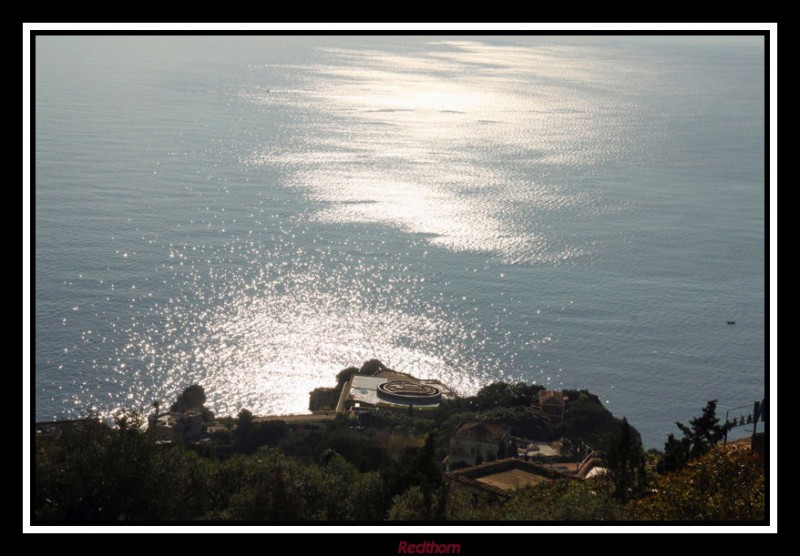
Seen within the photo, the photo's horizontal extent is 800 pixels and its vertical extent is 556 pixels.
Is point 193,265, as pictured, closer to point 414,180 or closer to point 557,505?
point 414,180

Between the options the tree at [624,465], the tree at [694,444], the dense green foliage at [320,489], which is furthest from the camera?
the tree at [694,444]

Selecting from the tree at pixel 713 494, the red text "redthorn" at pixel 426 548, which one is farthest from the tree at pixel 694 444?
the red text "redthorn" at pixel 426 548

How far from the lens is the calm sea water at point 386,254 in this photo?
52.7 metres

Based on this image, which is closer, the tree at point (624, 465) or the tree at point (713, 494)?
the tree at point (713, 494)

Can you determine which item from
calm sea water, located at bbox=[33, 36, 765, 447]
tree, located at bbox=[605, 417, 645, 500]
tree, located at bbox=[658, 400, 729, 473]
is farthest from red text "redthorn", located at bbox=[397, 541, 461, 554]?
calm sea water, located at bbox=[33, 36, 765, 447]

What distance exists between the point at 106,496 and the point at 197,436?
23984mm

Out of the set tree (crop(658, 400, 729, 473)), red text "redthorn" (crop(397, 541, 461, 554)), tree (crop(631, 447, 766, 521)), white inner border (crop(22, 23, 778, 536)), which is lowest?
tree (crop(658, 400, 729, 473))

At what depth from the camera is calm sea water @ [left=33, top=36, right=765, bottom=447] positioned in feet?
173

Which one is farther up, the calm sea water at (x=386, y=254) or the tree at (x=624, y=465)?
the calm sea water at (x=386, y=254)

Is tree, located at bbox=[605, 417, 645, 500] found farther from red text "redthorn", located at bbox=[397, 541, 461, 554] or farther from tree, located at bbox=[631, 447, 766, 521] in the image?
red text "redthorn", located at bbox=[397, 541, 461, 554]

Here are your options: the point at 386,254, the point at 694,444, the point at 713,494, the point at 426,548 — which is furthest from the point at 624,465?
the point at 386,254
